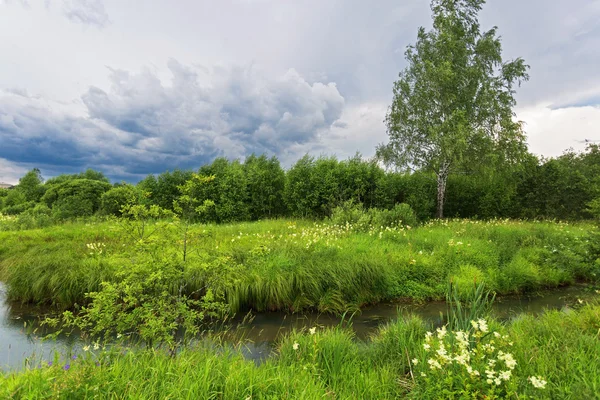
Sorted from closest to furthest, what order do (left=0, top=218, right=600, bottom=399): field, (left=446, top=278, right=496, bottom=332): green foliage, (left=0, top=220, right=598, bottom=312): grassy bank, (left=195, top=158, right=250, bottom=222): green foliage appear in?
(left=0, top=218, right=600, bottom=399): field → (left=446, top=278, right=496, bottom=332): green foliage → (left=0, top=220, right=598, bottom=312): grassy bank → (left=195, top=158, right=250, bottom=222): green foliage

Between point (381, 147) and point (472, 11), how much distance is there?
10056mm

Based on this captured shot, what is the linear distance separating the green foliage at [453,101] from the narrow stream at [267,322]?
10861 millimetres

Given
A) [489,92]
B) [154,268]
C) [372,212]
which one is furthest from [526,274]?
[489,92]

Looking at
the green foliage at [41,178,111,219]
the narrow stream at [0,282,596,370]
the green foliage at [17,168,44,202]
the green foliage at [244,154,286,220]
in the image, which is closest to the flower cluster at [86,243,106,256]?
the narrow stream at [0,282,596,370]

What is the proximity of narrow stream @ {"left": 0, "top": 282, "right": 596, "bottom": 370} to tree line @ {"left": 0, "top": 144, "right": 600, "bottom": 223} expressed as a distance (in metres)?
8.81

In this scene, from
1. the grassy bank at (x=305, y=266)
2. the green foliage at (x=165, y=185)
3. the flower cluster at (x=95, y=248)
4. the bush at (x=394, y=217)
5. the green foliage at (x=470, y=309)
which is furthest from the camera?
the green foliage at (x=165, y=185)

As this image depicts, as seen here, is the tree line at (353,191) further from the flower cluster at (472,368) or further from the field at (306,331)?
the flower cluster at (472,368)

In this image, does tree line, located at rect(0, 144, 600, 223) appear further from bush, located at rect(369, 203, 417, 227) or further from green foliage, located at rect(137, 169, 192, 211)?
bush, located at rect(369, 203, 417, 227)

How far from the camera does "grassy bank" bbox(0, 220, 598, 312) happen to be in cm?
514

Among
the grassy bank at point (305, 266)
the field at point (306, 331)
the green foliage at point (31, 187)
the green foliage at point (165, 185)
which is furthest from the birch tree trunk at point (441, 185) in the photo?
the green foliage at point (31, 187)

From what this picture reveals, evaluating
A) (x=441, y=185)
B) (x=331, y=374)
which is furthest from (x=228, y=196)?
(x=331, y=374)

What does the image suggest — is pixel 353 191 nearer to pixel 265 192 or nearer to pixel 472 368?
pixel 265 192

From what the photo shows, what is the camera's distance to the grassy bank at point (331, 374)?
242 centimetres

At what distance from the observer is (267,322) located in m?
5.98
